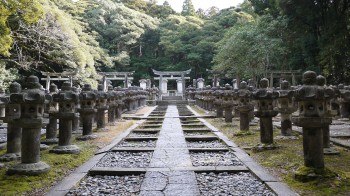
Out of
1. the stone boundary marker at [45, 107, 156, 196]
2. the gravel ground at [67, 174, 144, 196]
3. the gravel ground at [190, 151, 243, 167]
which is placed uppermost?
the stone boundary marker at [45, 107, 156, 196]

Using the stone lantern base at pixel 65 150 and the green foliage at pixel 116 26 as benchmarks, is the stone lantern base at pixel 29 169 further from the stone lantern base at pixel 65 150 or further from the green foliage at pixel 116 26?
the green foliage at pixel 116 26

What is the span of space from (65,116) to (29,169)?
1854 millimetres

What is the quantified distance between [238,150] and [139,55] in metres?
49.4

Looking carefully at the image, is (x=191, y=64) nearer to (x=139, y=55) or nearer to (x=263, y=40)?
(x=139, y=55)

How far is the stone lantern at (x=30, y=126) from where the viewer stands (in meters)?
5.07

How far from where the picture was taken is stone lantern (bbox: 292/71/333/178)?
463cm

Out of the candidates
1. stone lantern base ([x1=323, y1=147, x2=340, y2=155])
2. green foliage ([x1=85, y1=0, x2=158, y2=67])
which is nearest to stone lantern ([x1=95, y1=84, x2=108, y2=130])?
stone lantern base ([x1=323, y1=147, x2=340, y2=155])

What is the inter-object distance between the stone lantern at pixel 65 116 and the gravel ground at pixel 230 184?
3155 millimetres

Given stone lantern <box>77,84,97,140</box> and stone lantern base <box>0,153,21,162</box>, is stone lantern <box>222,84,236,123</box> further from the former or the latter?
stone lantern base <box>0,153,21,162</box>

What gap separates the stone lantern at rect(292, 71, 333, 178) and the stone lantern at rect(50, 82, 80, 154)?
4538 millimetres

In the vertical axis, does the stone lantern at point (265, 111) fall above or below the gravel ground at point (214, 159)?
above

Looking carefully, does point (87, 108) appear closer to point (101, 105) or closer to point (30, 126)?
point (101, 105)

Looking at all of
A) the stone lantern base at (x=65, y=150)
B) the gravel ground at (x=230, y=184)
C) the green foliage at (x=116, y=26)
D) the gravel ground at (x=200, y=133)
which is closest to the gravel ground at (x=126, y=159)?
the stone lantern base at (x=65, y=150)

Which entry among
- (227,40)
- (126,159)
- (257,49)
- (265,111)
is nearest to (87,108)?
(126,159)
